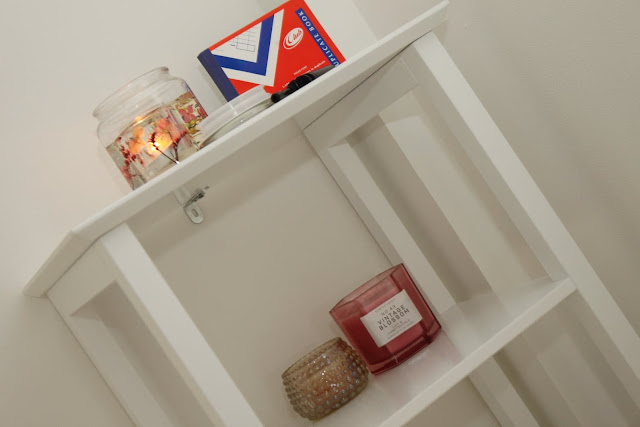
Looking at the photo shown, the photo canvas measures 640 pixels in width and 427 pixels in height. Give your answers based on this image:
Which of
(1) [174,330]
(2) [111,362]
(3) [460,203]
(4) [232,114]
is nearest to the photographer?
(1) [174,330]

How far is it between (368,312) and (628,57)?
44 centimetres

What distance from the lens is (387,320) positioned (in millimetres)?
922

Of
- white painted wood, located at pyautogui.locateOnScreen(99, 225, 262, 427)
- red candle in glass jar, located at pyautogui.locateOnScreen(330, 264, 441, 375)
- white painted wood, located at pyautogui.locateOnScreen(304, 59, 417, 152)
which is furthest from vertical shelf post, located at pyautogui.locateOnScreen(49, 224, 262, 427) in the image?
white painted wood, located at pyautogui.locateOnScreen(304, 59, 417, 152)

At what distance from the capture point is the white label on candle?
3.02ft

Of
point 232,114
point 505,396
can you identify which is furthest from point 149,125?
point 505,396

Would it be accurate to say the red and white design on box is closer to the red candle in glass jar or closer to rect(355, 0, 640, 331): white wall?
rect(355, 0, 640, 331): white wall

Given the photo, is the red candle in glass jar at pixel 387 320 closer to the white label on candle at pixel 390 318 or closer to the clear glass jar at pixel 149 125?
the white label on candle at pixel 390 318

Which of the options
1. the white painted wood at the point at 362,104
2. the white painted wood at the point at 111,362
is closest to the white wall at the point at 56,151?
the white painted wood at the point at 111,362

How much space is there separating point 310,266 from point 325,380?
0.71 ft

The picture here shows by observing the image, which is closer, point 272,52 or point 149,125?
point 149,125

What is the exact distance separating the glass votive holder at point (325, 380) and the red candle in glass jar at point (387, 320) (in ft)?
0.10

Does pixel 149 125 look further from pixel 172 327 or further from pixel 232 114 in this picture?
pixel 172 327

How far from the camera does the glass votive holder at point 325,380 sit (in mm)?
926

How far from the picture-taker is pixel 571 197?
99cm
